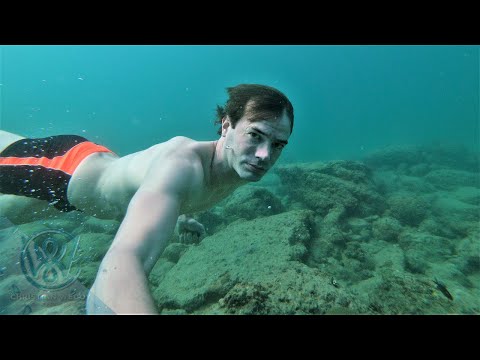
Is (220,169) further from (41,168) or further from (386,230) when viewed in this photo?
(386,230)

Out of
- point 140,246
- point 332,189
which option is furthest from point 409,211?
point 140,246

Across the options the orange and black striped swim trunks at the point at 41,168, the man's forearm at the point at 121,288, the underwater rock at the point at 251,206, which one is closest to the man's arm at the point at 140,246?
the man's forearm at the point at 121,288

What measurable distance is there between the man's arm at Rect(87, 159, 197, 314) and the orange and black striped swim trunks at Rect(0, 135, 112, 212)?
1.87m

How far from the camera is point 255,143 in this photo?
275cm

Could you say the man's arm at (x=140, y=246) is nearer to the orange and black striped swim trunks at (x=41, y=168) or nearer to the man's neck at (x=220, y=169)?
the man's neck at (x=220, y=169)

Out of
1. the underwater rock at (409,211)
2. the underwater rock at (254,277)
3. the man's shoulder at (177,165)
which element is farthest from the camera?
the underwater rock at (409,211)

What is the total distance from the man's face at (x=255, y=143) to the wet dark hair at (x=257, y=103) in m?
0.07

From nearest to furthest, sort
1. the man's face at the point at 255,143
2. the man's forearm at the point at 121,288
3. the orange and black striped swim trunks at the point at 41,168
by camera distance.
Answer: the man's forearm at the point at 121,288 < the man's face at the point at 255,143 < the orange and black striped swim trunks at the point at 41,168

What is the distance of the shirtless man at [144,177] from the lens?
1451 millimetres

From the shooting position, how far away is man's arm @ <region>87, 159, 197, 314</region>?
1.32 meters

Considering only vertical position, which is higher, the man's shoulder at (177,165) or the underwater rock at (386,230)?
the man's shoulder at (177,165)
